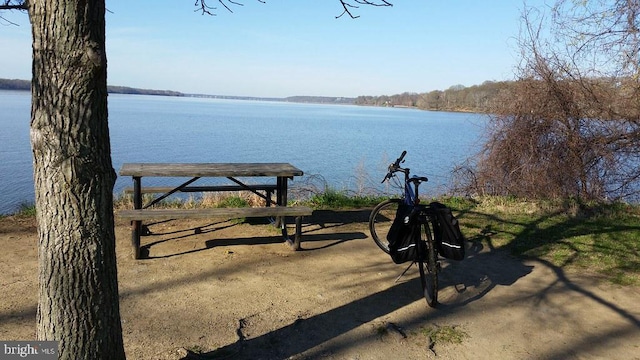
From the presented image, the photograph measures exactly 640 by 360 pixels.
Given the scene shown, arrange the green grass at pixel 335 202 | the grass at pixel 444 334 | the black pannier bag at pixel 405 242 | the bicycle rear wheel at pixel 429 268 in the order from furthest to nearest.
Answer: the green grass at pixel 335 202 → the black pannier bag at pixel 405 242 → the bicycle rear wheel at pixel 429 268 → the grass at pixel 444 334

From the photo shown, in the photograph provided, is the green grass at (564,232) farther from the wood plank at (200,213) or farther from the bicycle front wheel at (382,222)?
the wood plank at (200,213)

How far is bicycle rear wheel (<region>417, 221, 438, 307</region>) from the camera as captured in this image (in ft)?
13.9

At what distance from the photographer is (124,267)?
196 inches

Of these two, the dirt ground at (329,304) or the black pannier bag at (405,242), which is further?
the black pannier bag at (405,242)

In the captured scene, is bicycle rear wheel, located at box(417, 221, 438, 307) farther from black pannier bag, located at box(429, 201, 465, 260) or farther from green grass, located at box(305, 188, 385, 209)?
green grass, located at box(305, 188, 385, 209)

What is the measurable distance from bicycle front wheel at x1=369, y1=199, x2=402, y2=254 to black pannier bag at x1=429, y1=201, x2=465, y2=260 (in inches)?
55.1

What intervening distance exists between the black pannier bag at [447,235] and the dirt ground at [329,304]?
18.5 inches

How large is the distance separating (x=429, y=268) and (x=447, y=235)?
0.33m

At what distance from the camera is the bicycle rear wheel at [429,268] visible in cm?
423

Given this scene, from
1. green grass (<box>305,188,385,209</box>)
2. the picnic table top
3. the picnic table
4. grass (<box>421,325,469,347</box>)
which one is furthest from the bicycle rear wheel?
green grass (<box>305,188,385,209</box>)

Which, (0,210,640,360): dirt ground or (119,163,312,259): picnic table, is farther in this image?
(119,163,312,259): picnic table

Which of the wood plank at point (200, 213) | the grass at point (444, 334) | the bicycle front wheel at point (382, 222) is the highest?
the wood plank at point (200, 213)

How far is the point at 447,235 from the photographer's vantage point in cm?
434

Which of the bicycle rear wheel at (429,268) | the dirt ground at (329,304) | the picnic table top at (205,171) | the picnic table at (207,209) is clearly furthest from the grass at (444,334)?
the picnic table top at (205,171)
